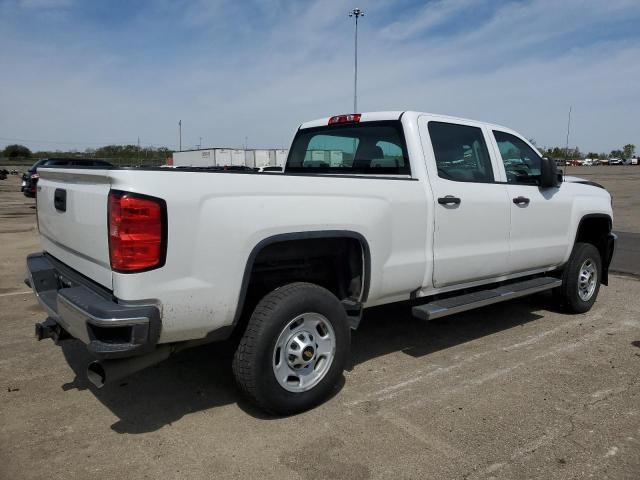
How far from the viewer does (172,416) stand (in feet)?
11.5

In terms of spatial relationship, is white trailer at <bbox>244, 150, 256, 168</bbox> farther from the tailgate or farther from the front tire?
the front tire

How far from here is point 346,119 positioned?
193 inches

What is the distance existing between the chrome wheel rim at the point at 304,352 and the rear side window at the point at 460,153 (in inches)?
63.6

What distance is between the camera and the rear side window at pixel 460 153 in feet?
14.5

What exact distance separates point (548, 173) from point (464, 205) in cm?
125

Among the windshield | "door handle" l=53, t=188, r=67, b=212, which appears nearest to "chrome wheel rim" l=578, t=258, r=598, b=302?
the windshield

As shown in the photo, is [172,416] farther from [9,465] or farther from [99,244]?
[99,244]

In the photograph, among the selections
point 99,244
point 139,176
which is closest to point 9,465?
point 99,244

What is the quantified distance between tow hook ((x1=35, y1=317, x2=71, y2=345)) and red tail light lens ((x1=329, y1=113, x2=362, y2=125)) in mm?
2888

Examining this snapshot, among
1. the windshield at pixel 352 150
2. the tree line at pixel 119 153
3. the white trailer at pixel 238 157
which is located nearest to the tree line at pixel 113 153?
the tree line at pixel 119 153

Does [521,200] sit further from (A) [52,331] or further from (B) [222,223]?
Answer: (A) [52,331]

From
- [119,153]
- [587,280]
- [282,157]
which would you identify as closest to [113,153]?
[119,153]

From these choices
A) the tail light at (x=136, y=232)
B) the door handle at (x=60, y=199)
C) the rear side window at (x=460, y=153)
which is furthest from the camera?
the rear side window at (x=460, y=153)

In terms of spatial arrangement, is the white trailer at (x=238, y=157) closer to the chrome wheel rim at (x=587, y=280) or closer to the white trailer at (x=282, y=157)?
the white trailer at (x=282, y=157)
